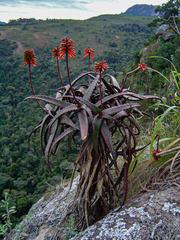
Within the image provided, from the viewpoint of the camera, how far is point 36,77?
46.6 meters

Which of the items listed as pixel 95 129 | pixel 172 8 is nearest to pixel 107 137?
pixel 95 129

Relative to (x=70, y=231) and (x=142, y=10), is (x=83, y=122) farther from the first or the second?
(x=142, y=10)

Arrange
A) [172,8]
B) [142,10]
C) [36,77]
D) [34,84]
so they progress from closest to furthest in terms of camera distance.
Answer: [172,8], [34,84], [36,77], [142,10]

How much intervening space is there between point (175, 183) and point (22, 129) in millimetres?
29783

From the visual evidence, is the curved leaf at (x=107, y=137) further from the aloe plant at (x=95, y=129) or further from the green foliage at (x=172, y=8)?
the green foliage at (x=172, y=8)

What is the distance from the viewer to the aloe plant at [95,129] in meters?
0.91

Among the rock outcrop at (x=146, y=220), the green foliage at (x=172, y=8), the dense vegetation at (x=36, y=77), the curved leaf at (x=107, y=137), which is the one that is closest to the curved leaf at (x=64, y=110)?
the curved leaf at (x=107, y=137)

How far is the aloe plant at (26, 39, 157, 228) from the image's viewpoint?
0.91 m

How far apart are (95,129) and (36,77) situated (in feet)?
161

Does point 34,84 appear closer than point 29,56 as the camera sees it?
No

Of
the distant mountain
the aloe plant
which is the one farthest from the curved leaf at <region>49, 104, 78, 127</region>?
the distant mountain

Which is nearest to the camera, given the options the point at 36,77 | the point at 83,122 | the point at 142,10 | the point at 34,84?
the point at 83,122

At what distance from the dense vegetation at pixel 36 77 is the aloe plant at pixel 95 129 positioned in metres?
0.49

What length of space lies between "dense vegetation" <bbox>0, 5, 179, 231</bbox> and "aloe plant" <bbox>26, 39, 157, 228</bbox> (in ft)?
1.62
